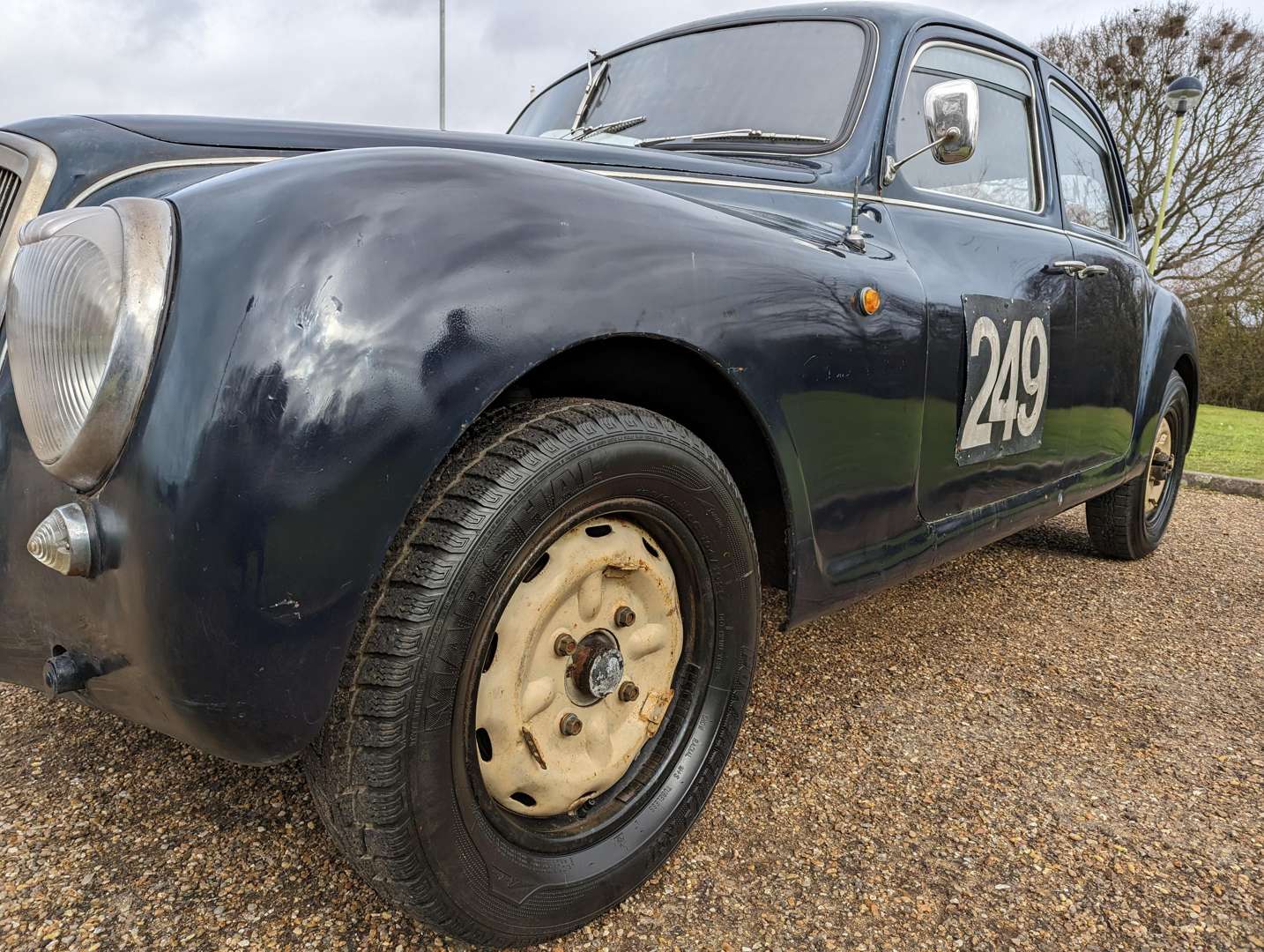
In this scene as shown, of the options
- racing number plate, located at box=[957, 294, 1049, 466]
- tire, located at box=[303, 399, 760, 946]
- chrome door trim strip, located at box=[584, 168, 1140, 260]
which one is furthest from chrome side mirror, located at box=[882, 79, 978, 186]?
tire, located at box=[303, 399, 760, 946]

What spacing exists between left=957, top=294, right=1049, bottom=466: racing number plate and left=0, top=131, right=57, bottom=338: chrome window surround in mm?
2008

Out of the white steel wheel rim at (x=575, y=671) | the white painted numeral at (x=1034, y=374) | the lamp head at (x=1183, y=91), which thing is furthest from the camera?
the lamp head at (x=1183, y=91)

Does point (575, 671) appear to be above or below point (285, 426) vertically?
below

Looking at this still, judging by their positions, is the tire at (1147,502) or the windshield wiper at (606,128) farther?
the tire at (1147,502)

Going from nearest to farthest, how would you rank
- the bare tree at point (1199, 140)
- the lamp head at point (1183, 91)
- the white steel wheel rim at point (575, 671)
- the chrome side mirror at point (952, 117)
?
the white steel wheel rim at point (575, 671) < the chrome side mirror at point (952, 117) < the lamp head at point (1183, 91) < the bare tree at point (1199, 140)

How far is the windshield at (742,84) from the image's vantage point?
7.66 feet

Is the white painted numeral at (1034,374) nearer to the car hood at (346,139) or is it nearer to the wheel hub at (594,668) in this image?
the car hood at (346,139)

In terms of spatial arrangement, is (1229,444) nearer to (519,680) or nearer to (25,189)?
(519,680)

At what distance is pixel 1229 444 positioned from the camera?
9.73 m

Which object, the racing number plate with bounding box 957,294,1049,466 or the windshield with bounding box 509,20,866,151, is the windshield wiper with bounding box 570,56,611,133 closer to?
the windshield with bounding box 509,20,866,151

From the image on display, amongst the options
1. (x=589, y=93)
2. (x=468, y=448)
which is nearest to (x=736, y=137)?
(x=589, y=93)

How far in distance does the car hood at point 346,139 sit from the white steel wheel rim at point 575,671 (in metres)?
0.82

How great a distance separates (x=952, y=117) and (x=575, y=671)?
1.57 meters

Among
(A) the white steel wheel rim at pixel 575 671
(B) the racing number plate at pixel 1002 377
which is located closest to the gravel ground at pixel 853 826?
(A) the white steel wheel rim at pixel 575 671
